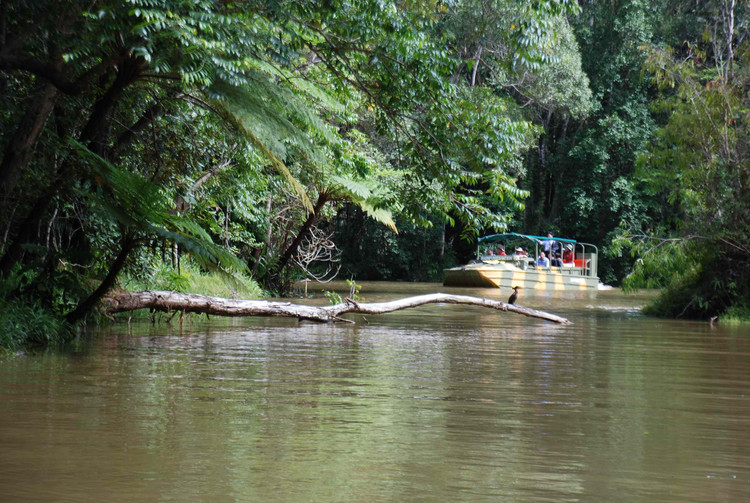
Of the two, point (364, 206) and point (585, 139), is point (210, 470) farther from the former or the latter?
point (585, 139)

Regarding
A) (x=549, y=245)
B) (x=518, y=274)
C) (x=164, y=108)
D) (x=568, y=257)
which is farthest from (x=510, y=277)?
(x=164, y=108)

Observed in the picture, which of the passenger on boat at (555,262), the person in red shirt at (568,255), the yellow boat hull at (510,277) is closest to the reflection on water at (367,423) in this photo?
the yellow boat hull at (510,277)

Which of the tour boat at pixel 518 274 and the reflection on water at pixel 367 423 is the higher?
the tour boat at pixel 518 274

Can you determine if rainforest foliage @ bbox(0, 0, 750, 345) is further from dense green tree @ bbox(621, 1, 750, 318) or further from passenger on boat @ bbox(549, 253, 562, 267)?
passenger on boat @ bbox(549, 253, 562, 267)

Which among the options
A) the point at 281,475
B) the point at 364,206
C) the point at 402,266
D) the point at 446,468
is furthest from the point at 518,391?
the point at 402,266

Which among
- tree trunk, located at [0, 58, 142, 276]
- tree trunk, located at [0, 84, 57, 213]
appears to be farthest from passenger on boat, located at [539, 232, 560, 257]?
tree trunk, located at [0, 84, 57, 213]

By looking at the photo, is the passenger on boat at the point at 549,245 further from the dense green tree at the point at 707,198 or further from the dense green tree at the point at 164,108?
the dense green tree at the point at 164,108

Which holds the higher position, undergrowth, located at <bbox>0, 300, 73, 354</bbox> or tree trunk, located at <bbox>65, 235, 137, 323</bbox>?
tree trunk, located at <bbox>65, 235, 137, 323</bbox>

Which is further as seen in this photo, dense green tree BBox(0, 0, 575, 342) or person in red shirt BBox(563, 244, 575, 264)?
person in red shirt BBox(563, 244, 575, 264)

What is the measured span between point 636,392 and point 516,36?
3.33 meters

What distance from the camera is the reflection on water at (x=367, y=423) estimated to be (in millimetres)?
3127

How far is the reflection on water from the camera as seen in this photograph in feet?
10.3

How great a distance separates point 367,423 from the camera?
4.32m

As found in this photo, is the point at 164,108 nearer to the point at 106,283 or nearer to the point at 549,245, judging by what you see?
the point at 106,283
